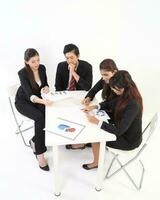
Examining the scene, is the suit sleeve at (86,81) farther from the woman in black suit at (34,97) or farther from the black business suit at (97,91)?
the woman in black suit at (34,97)

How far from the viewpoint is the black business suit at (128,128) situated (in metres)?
2.44

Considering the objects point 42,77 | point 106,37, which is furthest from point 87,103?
point 106,37

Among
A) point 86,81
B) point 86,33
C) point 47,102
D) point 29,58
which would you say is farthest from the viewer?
point 86,33

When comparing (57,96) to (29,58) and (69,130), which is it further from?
(69,130)

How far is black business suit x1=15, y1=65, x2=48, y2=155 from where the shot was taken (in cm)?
304

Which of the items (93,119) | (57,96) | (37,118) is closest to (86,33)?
(57,96)

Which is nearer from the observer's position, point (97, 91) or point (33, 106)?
point (97, 91)

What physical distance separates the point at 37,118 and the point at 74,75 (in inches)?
27.9

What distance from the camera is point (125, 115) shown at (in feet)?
8.05

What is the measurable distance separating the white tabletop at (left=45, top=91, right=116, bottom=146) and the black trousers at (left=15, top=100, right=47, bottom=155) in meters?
0.28

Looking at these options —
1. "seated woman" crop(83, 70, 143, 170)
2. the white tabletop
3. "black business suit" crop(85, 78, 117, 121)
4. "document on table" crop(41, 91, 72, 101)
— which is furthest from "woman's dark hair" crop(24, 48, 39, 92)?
"seated woman" crop(83, 70, 143, 170)

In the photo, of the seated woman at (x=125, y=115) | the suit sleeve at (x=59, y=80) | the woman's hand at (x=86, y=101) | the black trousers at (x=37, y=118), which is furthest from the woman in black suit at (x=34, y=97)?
the seated woman at (x=125, y=115)

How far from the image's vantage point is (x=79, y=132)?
244 centimetres

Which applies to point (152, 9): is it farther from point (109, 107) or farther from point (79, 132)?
point (79, 132)
